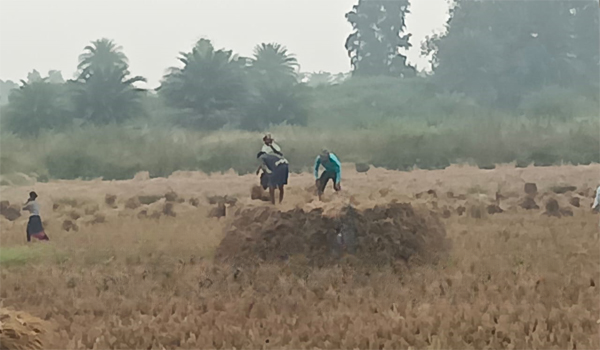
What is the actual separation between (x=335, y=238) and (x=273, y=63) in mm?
14779

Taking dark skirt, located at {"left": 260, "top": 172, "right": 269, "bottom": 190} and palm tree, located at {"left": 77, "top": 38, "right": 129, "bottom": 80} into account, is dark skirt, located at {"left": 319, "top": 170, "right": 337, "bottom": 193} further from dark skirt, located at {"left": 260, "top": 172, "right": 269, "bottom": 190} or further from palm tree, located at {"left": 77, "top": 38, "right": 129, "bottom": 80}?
palm tree, located at {"left": 77, "top": 38, "right": 129, "bottom": 80}

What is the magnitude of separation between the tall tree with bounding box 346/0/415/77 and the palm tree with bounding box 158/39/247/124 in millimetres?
6518

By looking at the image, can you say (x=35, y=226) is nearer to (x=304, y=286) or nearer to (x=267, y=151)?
(x=267, y=151)

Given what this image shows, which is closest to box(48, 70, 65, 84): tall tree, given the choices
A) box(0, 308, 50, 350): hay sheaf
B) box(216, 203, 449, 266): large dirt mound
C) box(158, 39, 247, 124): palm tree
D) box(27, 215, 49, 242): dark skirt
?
box(158, 39, 247, 124): palm tree

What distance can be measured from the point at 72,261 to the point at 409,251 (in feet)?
12.1

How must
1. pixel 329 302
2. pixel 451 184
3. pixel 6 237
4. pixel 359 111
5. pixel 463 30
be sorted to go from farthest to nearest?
pixel 463 30
pixel 359 111
pixel 451 184
pixel 6 237
pixel 329 302

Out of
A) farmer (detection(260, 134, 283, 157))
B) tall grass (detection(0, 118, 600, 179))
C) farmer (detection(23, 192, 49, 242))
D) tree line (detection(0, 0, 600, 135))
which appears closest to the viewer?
farmer (detection(260, 134, 283, 157))

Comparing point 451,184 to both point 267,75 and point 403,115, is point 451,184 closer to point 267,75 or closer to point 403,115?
point 403,115

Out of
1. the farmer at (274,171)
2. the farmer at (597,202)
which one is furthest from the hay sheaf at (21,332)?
the farmer at (597,202)

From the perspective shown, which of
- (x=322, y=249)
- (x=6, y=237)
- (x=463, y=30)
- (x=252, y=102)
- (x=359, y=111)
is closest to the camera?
(x=322, y=249)

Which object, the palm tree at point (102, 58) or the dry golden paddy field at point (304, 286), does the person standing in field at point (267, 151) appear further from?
the palm tree at point (102, 58)

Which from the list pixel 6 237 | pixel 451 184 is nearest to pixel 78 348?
pixel 6 237

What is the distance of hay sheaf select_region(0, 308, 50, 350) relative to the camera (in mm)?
5777

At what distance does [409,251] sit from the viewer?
9.16 m
